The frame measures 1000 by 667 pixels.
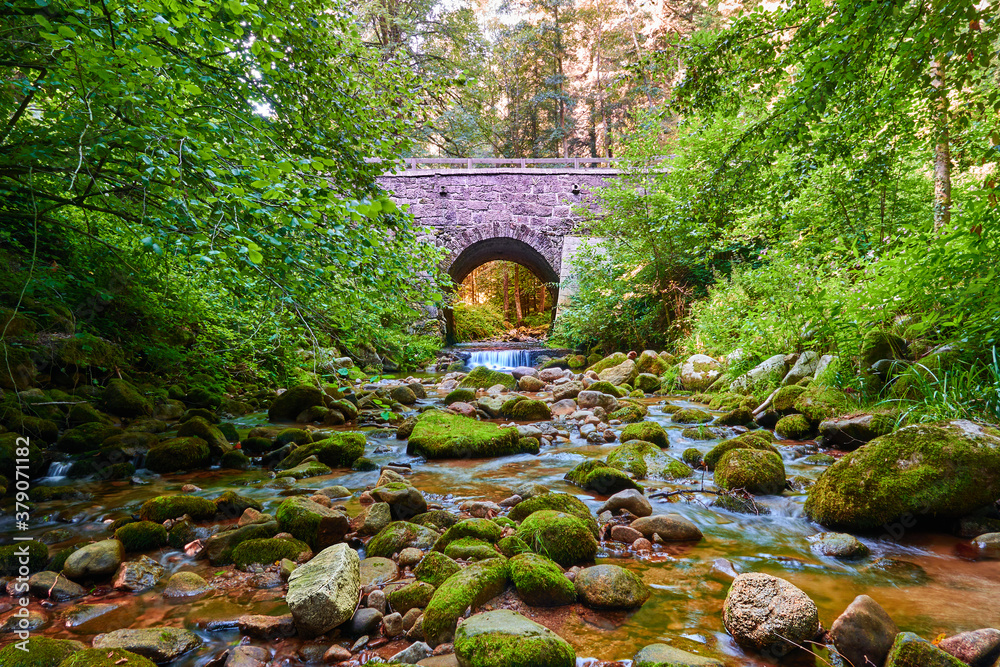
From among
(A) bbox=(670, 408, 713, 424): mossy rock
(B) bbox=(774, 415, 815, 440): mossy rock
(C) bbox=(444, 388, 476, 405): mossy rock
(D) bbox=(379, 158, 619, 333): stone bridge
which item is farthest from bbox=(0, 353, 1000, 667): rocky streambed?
(D) bbox=(379, 158, 619, 333): stone bridge

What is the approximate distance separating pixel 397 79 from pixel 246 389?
564cm

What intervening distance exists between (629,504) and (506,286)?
83.2 ft

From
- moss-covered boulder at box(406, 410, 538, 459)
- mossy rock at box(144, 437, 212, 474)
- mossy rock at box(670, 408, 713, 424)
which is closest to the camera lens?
mossy rock at box(144, 437, 212, 474)

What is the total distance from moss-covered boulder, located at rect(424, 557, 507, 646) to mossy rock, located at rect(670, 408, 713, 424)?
4332 millimetres

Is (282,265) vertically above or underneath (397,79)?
underneath

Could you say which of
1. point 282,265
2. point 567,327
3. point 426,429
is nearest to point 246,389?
point 426,429

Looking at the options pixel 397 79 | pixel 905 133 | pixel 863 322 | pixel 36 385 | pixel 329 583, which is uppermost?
pixel 397 79

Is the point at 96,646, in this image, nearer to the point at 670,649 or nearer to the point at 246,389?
the point at 670,649

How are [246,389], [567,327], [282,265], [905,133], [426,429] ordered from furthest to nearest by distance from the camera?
[567,327] → [246,389] → [426,429] → [905,133] → [282,265]

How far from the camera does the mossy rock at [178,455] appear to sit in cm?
439

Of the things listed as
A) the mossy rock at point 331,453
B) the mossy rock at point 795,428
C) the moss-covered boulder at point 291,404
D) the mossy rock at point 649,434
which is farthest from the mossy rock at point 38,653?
the mossy rock at point 795,428

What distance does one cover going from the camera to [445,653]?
1853mm

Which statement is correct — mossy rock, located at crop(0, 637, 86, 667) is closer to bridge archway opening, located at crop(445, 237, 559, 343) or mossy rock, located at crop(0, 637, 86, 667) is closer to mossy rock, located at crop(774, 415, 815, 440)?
mossy rock, located at crop(774, 415, 815, 440)

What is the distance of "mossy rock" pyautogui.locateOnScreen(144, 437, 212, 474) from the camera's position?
439 cm
